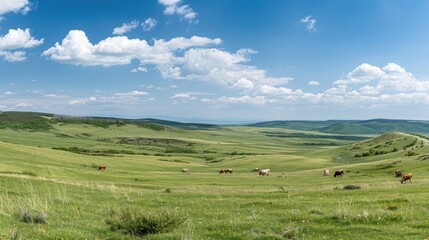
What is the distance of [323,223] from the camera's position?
1956 cm

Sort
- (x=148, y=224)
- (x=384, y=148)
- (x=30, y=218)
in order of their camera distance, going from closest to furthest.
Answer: (x=148, y=224)
(x=30, y=218)
(x=384, y=148)

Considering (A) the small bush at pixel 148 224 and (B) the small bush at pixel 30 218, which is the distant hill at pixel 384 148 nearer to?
(A) the small bush at pixel 148 224

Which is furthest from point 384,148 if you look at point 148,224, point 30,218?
point 30,218

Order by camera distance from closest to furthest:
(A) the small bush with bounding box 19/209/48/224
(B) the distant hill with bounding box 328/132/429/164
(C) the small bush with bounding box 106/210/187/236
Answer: (C) the small bush with bounding box 106/210/187/236
(A) the small bush with bounding box 19/209/48/224
(B) the distant hill with bounding box 328/132/429/164

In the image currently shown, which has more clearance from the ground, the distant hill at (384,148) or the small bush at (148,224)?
the small bush at (148,224)

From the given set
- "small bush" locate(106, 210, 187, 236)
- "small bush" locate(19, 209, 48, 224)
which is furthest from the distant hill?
"small bush" locate(19, 209, 48, 224)

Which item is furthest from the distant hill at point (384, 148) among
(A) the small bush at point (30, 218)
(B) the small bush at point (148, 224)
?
(A) the small bush at point (30, 218)

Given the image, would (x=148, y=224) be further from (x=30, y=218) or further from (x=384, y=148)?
(x=384, y=148)

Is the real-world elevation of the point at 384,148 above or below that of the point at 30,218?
below

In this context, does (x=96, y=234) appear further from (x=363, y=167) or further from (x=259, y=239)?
(x=363, y=167)

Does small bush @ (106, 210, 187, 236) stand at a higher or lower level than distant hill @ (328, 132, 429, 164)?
higher

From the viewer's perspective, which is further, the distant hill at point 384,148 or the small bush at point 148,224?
the distant hill at point 384,148

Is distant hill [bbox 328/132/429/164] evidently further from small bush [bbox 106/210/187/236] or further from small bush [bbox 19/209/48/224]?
small bush [bbox 19/209/48/224]

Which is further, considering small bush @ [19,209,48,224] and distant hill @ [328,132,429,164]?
distant hill @ [328,132,429,164]
